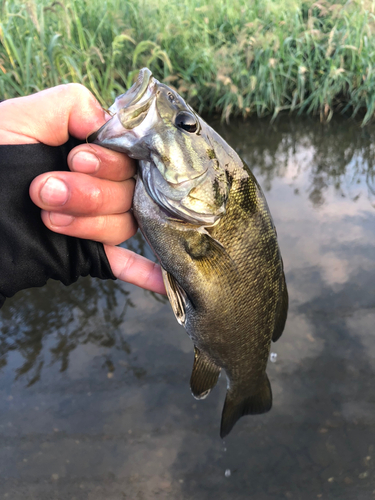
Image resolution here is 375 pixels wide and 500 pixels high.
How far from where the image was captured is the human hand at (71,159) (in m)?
1.34

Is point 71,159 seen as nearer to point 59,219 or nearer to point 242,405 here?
point 59,219

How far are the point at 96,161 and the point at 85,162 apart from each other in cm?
4

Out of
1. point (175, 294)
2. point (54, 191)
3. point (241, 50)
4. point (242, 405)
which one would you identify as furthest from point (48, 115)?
point (241, 50)

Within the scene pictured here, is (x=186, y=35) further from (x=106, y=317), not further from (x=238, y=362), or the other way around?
(x=238, y=362)

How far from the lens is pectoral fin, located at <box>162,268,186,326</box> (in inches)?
60.2

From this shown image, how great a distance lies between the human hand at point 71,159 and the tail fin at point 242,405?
3.74 feet

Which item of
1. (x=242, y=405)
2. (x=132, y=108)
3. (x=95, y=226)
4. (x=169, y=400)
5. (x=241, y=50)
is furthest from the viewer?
(x=241, y=50)

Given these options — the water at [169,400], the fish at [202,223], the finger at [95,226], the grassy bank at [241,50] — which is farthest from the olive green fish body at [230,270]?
the grassy bank at [241,50]

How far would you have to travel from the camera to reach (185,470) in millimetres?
1948

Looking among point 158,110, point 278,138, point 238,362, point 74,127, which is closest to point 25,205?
point 74,127

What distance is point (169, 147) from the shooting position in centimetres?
125

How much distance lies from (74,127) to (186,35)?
178 inches

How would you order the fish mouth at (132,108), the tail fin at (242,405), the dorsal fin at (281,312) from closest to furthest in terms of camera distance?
the fish mouth at (132,108)
the dorsal fin at (281,312)
the tail fin at (242,405)

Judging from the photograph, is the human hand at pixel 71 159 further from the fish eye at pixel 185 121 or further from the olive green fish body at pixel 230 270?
the fish eye at pixel 185 121
